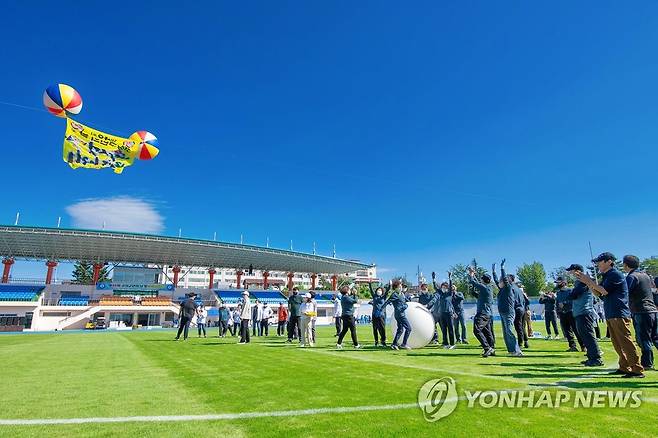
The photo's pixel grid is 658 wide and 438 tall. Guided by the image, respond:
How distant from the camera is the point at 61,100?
47.8ft

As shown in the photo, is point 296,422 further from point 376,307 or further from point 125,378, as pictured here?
point 376,307

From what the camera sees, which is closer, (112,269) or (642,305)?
(642,305)

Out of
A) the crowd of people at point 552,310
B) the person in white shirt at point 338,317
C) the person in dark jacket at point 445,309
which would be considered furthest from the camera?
the person in white shirt at point 338,317

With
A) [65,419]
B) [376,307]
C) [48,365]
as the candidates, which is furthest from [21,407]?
[376,307]

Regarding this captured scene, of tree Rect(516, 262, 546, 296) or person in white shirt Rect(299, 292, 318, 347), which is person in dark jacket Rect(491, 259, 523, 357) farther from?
tree Rect(516, 262, 546, 296)

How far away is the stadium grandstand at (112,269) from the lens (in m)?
46.1

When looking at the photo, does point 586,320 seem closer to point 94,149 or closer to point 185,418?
point 185,418

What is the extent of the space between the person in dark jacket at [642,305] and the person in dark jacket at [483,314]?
3.10 m

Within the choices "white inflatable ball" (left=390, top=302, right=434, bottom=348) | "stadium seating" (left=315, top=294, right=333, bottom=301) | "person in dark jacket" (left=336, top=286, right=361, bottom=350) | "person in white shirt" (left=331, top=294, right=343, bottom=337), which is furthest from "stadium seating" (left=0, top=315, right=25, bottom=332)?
"white inflatable ball" (left=390, top=302, right=434, bottom=348)

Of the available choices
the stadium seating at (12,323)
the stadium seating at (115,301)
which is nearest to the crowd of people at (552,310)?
the stadium seating at (12,323)

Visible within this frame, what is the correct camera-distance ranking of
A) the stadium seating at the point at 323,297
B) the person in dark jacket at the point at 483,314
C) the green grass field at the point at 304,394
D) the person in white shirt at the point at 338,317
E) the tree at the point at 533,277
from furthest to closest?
the tree at the point at 533,277 < the stadium seating at the point at 323,297 < the person in white shirt at the point at 338,317 < the person in dark jacket at the point at 483,314 < the green grass field at the point at 304,394

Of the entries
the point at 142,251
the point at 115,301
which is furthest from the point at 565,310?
the point at 142,251

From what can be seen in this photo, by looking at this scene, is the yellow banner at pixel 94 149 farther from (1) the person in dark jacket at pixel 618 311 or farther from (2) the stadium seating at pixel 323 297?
(2) the stadium seating at pixel 323 297

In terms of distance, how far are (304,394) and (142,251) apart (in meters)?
58.4
